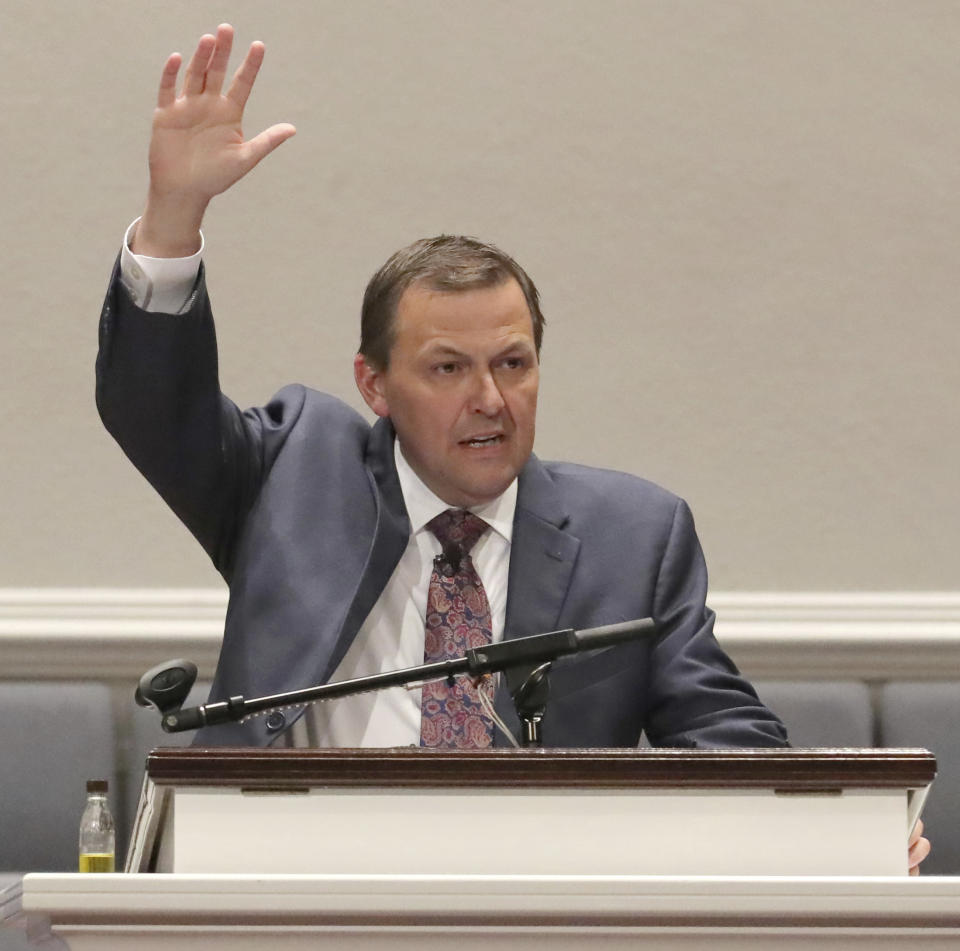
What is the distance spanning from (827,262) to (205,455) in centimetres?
166

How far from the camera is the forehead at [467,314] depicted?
6.78 ft

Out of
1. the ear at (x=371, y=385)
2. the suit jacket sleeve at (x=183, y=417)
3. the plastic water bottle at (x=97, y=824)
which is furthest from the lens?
the plastic water bottle at (x=97, y=824)

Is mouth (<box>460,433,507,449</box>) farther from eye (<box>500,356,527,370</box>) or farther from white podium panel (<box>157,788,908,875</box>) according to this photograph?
white podium panel (<box>157,788,908,875</box>)

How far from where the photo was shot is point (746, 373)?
323 centimetres

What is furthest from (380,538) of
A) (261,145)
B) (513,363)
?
(261,145)

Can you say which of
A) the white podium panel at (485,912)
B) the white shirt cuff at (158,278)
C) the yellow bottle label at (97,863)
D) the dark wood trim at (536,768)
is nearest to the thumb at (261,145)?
the white shirt cuff at (158,278)

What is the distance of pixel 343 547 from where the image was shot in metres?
2.06

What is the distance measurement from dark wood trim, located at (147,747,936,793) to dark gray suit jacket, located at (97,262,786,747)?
72cm

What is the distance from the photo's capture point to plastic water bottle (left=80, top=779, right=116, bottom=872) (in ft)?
8.64

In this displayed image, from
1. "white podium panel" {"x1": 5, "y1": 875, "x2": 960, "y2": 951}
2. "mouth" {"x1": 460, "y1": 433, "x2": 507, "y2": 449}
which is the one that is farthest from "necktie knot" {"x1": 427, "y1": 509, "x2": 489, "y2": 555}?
"white podium panel" {"x1": 5, "y1": 875, "x2": 960, "y2": 951}

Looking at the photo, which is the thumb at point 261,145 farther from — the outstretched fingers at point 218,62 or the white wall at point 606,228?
the white wall at point 606,228

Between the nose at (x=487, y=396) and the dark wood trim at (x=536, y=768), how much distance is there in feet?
3.09

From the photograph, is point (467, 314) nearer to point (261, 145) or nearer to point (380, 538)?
point (380, 538)

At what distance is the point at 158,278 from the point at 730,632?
5.23 feet
